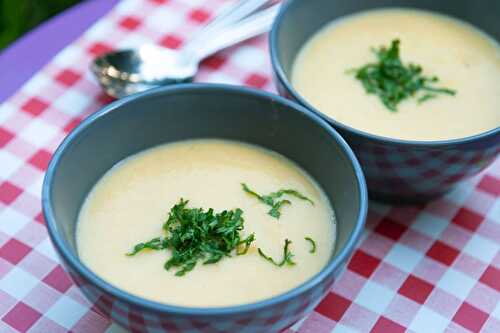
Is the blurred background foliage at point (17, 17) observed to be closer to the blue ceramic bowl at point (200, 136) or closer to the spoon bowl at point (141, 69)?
the spoon bowl at point (141, 69)

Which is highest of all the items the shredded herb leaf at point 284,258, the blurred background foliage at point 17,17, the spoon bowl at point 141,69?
the shredded herb leaf at point 284,258

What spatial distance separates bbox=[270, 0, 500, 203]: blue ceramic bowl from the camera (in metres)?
1.53

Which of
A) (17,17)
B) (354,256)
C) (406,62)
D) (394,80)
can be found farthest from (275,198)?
(17,17)

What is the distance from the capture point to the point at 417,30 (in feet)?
6.66

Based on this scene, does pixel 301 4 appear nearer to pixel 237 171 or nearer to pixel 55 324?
pixel 237 171

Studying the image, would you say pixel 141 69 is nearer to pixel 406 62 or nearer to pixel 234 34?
pixel 234 34

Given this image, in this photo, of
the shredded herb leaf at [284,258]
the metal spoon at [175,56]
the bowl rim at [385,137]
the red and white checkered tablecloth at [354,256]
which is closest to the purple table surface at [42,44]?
the red and white checkered tablecloth at [354,256]

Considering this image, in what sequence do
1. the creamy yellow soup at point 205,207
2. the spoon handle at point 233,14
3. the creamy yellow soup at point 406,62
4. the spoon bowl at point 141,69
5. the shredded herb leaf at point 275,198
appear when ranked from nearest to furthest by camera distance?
the creamy yellow soup at point 205,207 < the shredded herb leaf at point 275,198 < the creamy yellow soup at point 406,62 < the spoon bowl at point 141,69 < the spoon handle at point 233,14

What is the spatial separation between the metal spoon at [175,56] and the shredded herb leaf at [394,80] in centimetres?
36

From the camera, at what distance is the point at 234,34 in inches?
83.2

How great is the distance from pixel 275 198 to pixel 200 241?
0.64ft

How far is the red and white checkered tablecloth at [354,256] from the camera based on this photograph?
1.53 meters

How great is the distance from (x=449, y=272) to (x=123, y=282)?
66cm

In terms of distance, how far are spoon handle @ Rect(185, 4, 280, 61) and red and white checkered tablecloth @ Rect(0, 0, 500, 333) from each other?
0.20 feet
